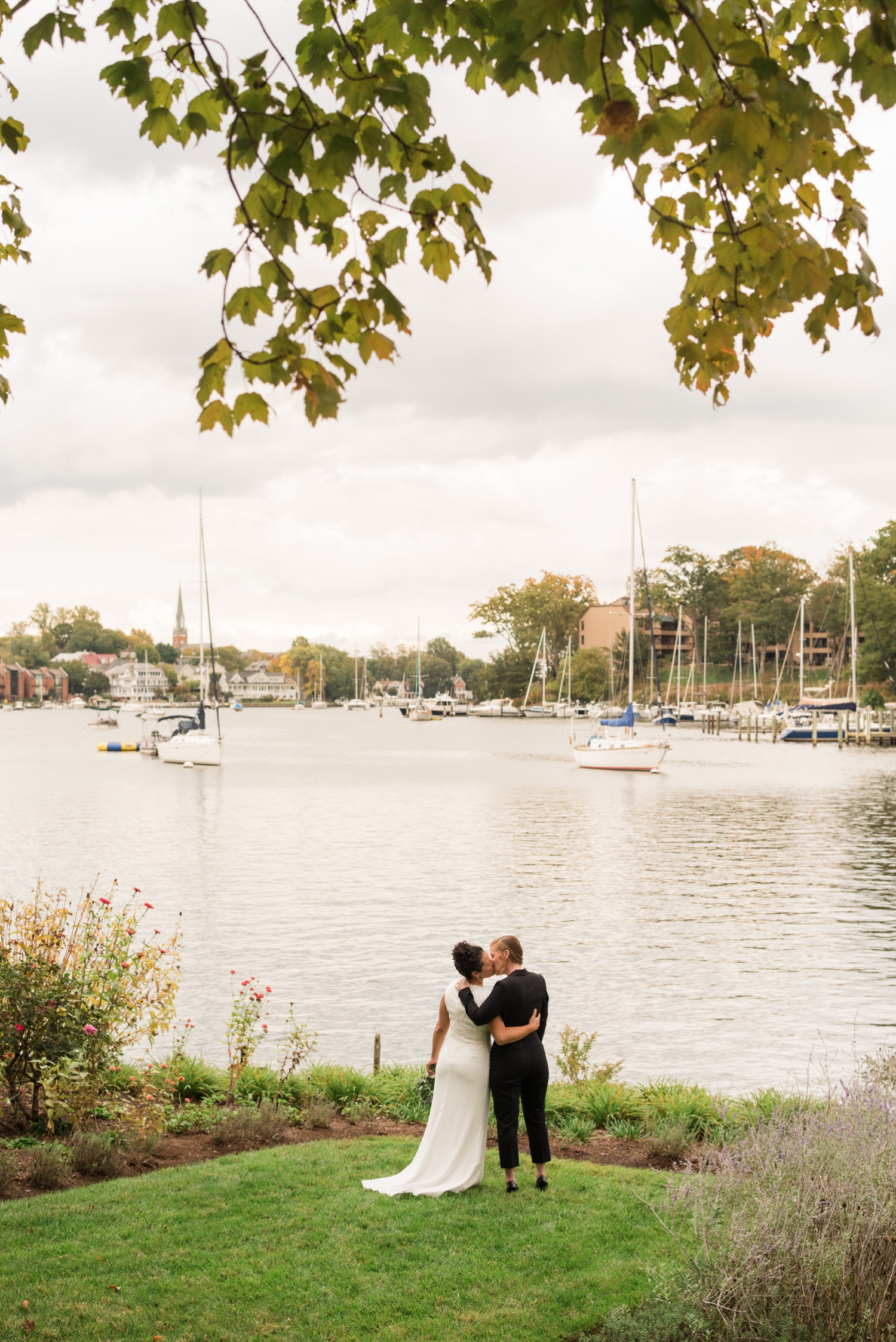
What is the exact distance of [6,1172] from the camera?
7.89 m

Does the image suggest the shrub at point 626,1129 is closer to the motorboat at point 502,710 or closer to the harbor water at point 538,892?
the harbor water at point 538,892

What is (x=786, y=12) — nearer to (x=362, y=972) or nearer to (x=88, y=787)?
(x=362, y=972)

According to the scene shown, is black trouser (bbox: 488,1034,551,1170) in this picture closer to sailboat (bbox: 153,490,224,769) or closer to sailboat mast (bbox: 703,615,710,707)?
sailboat (bbox: 153,490,224,769)

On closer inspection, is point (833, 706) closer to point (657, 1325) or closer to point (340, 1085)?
point (340, 1085)

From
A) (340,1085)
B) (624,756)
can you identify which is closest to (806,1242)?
(340,1085)

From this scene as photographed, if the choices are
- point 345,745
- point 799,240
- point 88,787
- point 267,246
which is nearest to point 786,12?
point 799,240

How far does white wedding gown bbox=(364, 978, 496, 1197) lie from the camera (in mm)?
7707

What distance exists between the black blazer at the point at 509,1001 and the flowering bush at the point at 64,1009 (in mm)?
2666

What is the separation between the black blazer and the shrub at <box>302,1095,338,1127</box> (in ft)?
10.2

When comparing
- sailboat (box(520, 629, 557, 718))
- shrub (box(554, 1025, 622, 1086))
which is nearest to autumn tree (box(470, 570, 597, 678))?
sailboat (box(520, 629, 557, 718))

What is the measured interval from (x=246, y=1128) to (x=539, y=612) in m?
179

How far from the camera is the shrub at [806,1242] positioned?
16.3 feet

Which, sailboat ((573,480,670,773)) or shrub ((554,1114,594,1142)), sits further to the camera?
sailboat ((573,480,670,773))

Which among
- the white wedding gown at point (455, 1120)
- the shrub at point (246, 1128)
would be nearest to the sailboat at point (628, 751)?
the shrub at point (246, 1128)
